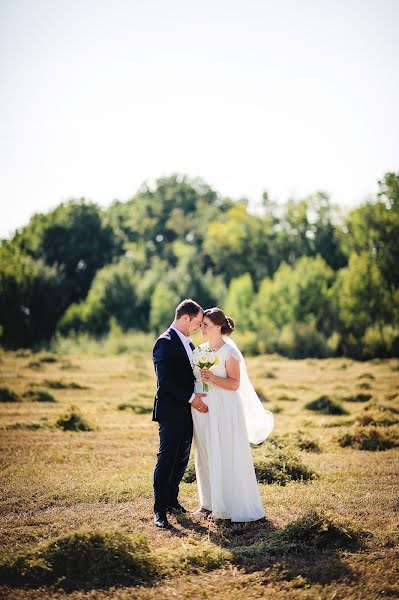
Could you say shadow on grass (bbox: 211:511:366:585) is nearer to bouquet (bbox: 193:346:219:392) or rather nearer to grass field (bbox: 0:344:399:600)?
grass field (bbox: 0:344:399:600)

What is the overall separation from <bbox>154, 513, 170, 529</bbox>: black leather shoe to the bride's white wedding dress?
0.55m

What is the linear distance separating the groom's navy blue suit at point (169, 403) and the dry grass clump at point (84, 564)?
1.28 m

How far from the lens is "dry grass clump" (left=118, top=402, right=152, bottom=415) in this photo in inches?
693

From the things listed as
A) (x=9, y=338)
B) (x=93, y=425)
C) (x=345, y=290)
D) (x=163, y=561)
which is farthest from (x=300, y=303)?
(x=163, y=561)

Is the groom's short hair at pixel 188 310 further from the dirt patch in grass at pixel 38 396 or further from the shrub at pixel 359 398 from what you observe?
the shrub at pixel 359 398

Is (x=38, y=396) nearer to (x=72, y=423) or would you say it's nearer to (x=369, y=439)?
(x=72, y=423)

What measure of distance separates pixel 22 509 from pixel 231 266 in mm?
51920

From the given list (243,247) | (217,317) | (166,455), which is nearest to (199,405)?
(166,455)

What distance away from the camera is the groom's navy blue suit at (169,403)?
7.66 m

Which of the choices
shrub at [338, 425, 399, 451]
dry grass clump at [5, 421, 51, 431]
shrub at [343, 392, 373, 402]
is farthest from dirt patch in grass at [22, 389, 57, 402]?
shrub at [338, 425, 399, 451]

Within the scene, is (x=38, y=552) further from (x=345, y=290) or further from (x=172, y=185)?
(x=172, y=185)

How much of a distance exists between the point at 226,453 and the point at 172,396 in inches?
35.5

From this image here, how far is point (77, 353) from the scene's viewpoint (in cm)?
4469

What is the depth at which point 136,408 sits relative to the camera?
17.9 metres
